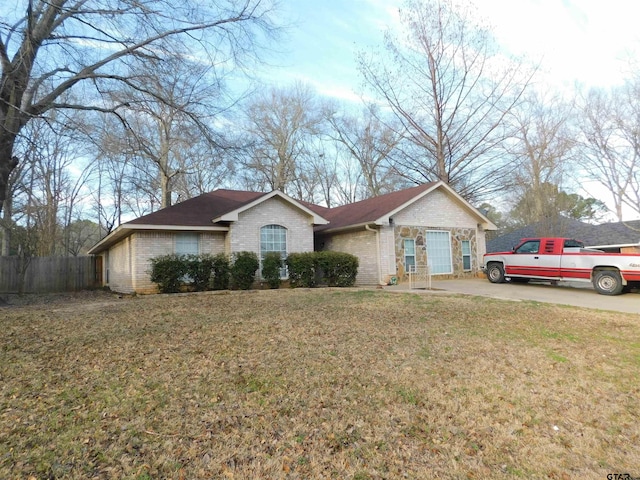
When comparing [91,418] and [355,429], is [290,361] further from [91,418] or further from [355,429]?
[91,418]

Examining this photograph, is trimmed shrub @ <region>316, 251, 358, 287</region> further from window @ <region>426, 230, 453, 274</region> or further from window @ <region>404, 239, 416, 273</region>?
window @ <region>426, 230, 453, 274</region>

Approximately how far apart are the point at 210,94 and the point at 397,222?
8.62m

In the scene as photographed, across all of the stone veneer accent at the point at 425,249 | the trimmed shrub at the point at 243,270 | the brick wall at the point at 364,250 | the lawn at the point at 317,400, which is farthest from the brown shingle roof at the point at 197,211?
the lawn at the point at 317,400

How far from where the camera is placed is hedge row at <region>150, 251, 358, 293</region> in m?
12.3

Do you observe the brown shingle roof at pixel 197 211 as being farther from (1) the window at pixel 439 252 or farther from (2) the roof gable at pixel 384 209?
(1) the window at pixel 439 252

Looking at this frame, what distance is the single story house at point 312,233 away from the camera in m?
13.5

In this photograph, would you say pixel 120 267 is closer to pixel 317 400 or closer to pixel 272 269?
pixel 272 269

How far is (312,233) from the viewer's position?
15.6 meters

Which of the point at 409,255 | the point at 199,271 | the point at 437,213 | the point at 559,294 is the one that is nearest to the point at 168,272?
the point at 199,271

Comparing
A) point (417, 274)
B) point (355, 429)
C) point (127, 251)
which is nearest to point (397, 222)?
point (417, 274)

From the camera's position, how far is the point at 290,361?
4.63 metres

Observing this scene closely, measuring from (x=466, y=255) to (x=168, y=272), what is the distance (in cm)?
1267

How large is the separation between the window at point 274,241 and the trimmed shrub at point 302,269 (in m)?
0.97

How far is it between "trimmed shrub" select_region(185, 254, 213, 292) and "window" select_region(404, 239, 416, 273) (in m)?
7.75
